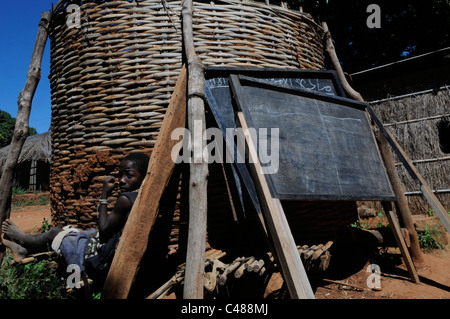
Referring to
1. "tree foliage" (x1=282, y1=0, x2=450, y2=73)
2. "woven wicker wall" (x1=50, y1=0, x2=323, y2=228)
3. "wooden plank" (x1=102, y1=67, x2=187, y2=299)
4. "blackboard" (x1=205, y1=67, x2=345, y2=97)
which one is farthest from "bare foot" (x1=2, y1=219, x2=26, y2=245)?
"tree foliage" (x1=282, y1=0, x2=450, y2=73)

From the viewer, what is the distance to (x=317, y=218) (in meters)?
3.04

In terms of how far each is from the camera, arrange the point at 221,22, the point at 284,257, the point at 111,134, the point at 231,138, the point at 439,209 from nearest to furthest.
→ the point at 284,257
the point at 231,138
the point at 439,209
the point at 111,134
the point at 221,22

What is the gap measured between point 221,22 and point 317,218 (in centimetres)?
252

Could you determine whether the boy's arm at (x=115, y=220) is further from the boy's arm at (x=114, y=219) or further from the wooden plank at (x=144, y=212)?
the wooden plank at (x=144, y=212)

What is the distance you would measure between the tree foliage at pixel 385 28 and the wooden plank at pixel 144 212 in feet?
28.6

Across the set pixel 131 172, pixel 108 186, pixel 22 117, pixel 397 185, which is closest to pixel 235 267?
pixel 131 172

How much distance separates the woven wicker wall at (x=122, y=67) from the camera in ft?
9.03

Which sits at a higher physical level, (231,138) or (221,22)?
(221,22)

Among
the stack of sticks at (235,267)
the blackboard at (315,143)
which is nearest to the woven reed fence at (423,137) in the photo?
the blackboard at (315,143)

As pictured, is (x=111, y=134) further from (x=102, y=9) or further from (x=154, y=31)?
(x=102, y=9)

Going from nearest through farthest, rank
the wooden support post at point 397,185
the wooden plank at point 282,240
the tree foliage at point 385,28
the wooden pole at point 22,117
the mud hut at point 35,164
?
the wooden plank at point 282,240, the wooden pole at point 22,117, the wooden support post at point 397,185, the tree foliage at point 385,28, the mud hut at point 35,164

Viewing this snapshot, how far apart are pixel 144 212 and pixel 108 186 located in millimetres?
828

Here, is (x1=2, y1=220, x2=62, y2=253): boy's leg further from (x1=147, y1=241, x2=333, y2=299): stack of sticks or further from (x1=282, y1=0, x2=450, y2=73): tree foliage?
(x1=282, y1=0, x2=450, y2=73): tree foliage
